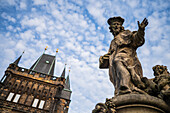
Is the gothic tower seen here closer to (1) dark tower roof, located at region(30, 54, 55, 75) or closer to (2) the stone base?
(1) dark tower roof, located at region(30, 54, 55, 75)

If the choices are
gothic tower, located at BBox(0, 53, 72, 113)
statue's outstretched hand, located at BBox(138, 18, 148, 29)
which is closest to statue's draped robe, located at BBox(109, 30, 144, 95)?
statue's outstretched hand, located at BBox(138, 18, 148, 29)

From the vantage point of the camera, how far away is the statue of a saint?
2818mm

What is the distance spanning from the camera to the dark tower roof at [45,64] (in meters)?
35.3

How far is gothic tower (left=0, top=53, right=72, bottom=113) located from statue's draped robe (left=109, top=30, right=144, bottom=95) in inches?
980

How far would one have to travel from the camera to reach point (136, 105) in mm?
2289

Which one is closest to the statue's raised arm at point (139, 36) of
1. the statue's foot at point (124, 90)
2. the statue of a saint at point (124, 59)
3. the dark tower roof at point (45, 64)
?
the statue of a saint at point (124, 59)

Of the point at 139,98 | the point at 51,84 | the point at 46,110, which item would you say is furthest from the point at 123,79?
the point at 51,84

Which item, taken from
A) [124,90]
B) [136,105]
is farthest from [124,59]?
[136,105]

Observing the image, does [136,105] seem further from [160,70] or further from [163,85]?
[160,70]

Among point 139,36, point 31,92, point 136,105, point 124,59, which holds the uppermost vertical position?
point 31,92

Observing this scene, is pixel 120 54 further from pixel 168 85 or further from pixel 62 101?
pixel 62 101

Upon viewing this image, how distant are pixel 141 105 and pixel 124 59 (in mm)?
1148

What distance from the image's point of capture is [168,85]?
8.37 ft

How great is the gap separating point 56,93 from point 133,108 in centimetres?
2789
